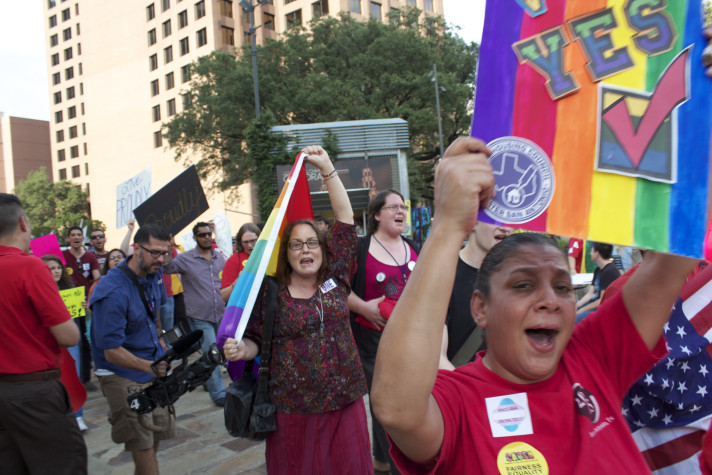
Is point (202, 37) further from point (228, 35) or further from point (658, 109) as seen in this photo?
point (658, 109)

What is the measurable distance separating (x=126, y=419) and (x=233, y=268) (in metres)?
2.26

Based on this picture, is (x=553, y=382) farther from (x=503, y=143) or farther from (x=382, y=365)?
(x=503, y=143)

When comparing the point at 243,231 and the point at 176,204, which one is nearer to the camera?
the point at 243,231

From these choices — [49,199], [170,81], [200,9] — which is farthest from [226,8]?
[49,199]

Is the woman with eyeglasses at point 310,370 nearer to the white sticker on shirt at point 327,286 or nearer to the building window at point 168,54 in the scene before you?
the white sticker on shirt at point 327,286

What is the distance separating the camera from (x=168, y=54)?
164 feet

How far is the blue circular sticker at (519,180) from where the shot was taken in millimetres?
1369

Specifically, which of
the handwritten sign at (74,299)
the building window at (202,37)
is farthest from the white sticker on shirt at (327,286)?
the building window at (202,37)

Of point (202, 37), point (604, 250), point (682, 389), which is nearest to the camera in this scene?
point (682, 389)

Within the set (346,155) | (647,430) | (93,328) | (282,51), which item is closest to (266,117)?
(346,155)

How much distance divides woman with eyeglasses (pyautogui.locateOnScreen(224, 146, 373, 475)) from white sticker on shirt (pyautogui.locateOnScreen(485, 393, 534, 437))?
1.77 metres

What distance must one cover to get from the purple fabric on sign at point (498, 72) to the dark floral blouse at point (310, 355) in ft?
6.53

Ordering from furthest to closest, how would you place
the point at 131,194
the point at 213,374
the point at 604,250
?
the point at 131,194 → the point at 213,374 → the point at 604,250

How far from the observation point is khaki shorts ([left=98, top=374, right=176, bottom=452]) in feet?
12.2
